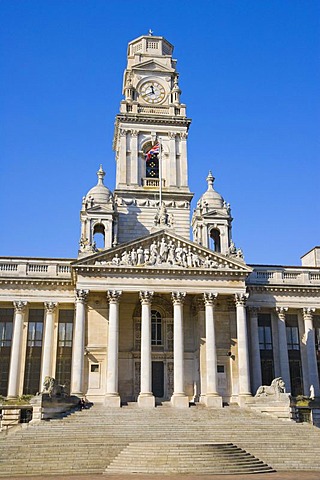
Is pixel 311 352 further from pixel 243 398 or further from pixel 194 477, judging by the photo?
pixel 194 477

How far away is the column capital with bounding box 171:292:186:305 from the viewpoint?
1892 inches

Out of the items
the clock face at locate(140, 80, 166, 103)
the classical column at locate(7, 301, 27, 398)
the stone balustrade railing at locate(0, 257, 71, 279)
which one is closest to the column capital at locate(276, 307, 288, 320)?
the stone balustrade railing at locate(0, 257, 71, 279)

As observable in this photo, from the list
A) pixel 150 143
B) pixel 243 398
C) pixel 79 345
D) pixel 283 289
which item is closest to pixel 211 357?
pixel 243 398

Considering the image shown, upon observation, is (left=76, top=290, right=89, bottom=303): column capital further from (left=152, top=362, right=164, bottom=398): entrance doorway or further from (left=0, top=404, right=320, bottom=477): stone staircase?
(left=152, top=362, right=164, bottom=398): entrance doorway

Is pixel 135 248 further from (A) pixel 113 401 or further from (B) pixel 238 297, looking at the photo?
(A) pixel 113 401

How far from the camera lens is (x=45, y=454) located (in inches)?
1216

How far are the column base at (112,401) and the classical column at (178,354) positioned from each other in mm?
4520

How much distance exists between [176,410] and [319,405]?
45.8 feet

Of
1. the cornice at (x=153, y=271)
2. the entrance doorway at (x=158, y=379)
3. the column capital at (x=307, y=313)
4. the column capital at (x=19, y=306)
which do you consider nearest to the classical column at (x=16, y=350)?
the column capital at (x=19, y=306)

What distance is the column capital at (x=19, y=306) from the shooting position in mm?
50969

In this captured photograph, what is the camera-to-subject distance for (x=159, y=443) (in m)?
31.0

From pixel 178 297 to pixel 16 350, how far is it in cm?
1533

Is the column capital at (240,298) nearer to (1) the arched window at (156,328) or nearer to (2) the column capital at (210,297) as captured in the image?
(2) the column capital at (210,297)

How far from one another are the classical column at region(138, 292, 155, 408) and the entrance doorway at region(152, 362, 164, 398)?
4.65 m
